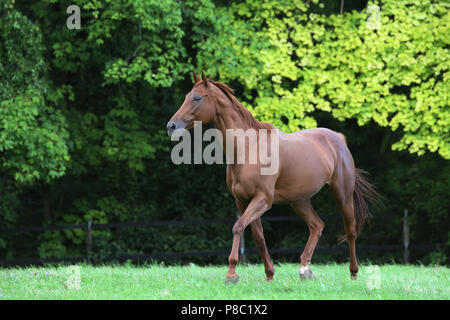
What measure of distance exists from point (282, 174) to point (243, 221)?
0.93 metres

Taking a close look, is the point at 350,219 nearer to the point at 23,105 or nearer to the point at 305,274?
the point at 305,274

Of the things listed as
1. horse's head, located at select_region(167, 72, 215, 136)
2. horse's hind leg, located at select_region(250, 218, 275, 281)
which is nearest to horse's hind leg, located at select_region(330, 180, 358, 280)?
horse's hind leg, located at select_region(250, 218, 275, 281)

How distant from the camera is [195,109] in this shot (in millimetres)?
6523

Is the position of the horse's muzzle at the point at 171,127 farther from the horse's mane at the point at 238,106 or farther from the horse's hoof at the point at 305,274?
the horse's hoof at the point at 305,274

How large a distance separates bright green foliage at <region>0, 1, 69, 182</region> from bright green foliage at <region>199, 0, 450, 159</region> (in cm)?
313

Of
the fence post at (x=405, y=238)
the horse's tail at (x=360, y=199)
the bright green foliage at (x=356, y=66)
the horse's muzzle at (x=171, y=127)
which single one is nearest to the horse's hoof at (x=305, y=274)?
the horse's tail at (x=360, y=199)

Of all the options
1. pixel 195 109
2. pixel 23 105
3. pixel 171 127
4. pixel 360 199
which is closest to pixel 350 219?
pixel 360 199

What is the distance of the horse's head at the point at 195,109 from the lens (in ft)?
21.1

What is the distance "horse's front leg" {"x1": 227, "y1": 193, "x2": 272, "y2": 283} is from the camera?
6.32 meters

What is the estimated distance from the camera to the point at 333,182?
302 inches

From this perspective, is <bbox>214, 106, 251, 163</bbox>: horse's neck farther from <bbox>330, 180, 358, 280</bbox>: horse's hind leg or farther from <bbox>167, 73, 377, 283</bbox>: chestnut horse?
<bbox>330, 180, 358, 280</bbox>: horse's hind leg

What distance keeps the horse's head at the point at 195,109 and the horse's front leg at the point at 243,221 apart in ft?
3.38

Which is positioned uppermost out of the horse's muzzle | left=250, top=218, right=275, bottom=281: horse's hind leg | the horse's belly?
the horse's muzzle

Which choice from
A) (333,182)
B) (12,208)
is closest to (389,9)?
(333,182)
